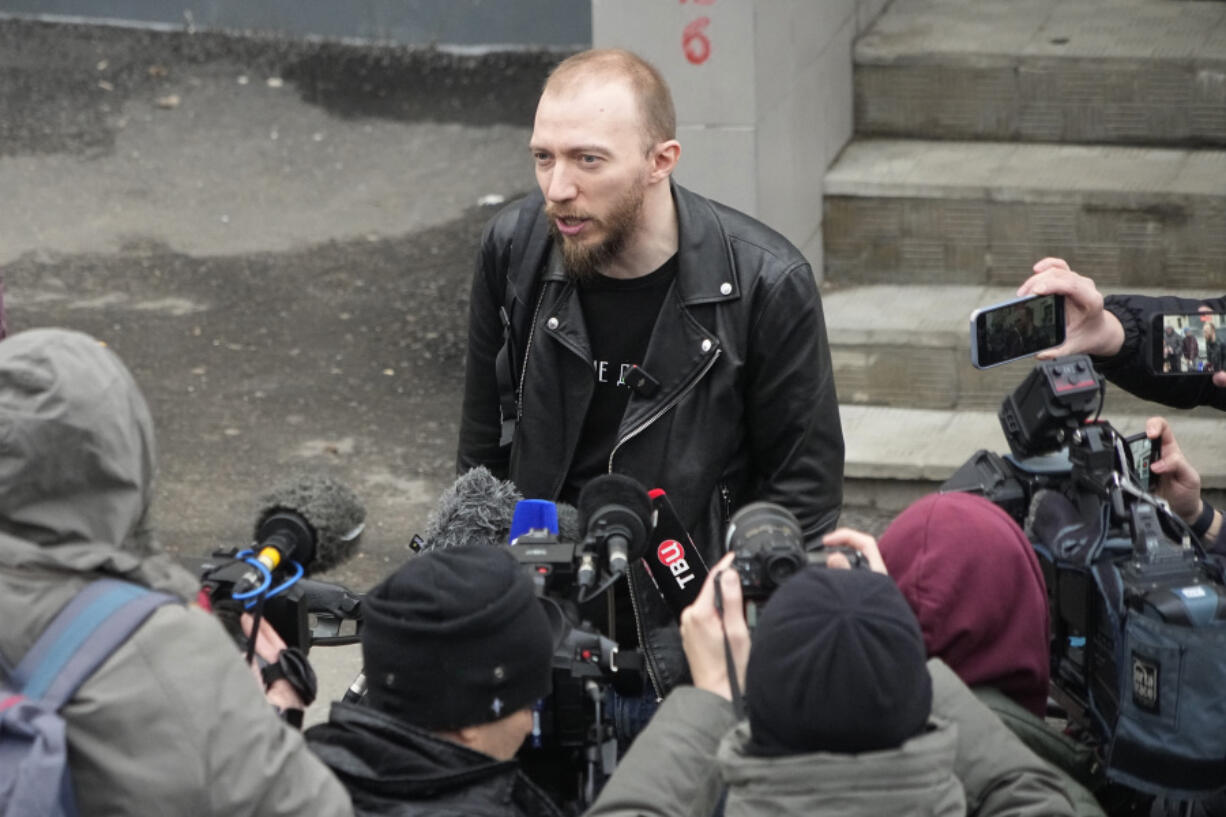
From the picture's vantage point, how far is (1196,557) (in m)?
2.93

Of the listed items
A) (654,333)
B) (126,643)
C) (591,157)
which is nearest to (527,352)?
(654,333)

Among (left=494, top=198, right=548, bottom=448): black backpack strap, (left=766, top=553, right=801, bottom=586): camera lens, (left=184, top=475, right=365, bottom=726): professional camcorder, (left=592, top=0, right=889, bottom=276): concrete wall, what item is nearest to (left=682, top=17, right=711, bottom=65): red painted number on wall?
(left=592, top=0, right=889, bottom=276): concrete wall

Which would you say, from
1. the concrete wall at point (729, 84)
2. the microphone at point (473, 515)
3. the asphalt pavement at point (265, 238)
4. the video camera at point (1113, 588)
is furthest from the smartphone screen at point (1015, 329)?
the concrete wall at point (729, 84)

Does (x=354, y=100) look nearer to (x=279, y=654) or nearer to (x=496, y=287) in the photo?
(x=496, y=287)

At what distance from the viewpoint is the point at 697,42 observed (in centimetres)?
629

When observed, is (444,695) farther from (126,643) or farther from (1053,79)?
(1053,79)

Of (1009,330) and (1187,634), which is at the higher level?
(1009,330)

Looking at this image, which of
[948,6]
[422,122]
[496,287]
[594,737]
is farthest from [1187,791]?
[422,122]

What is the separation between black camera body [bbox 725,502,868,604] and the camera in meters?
2.67

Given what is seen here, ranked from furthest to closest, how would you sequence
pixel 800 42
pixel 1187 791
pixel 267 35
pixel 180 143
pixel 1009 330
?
pixel 267 35
pixel 180 143
pixel 800 42
pixel 1009 330
pixel 1187 791

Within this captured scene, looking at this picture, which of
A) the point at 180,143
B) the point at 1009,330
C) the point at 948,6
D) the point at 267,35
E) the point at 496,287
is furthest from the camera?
the point at 267,35

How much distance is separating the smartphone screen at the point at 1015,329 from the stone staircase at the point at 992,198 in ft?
8.36

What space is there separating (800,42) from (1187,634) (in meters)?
4.38

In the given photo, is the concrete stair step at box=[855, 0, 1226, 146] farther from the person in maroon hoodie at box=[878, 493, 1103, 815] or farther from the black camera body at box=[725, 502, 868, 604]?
the black camera body at box=[725, 502, 868, 604]
